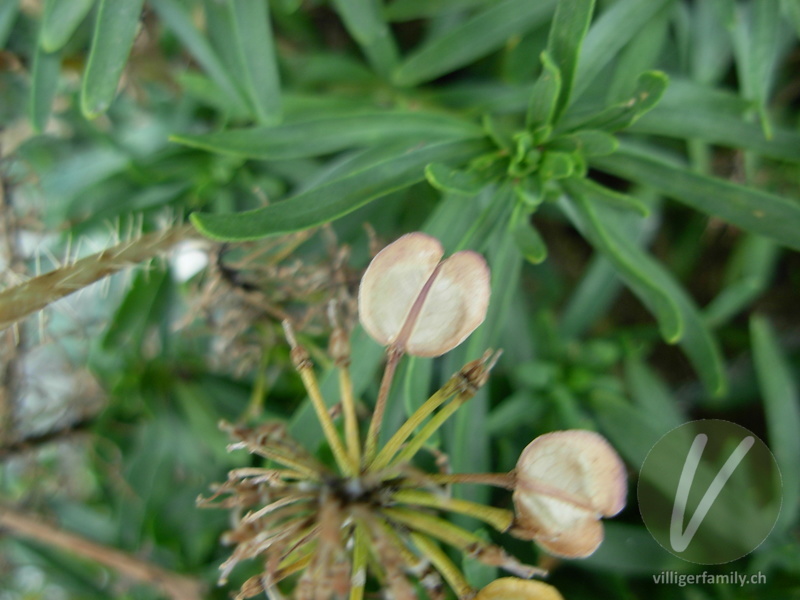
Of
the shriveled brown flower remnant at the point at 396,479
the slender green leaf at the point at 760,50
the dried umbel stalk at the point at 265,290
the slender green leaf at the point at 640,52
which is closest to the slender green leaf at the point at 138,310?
the dried umbel stalk at the point at 265,290

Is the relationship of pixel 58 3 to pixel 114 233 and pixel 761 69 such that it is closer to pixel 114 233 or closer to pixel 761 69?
pixel 114 233

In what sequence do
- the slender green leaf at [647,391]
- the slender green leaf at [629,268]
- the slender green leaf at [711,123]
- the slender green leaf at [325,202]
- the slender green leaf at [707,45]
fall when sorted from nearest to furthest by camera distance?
the slender green leaf at [325,202] < the slender green leaf at [629,268] < the slender green leaf at [711,123] < the slender green leaf at [707,45] < the slender green leaf at [647,391]

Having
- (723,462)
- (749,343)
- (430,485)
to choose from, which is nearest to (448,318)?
(430,485)

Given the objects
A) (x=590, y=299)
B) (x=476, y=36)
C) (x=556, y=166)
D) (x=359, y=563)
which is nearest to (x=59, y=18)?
(x=476, y=36)

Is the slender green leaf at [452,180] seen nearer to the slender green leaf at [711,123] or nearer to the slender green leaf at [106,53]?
the slender green leaf at [711,123]

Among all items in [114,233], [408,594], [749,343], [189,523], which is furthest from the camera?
[749,343]

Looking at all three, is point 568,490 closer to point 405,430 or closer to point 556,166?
point 405,430
